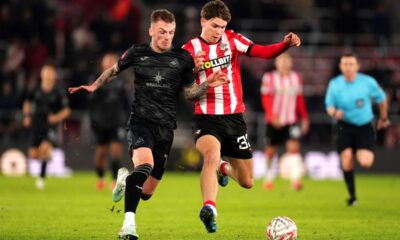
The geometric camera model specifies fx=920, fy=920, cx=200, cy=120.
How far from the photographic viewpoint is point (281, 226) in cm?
853

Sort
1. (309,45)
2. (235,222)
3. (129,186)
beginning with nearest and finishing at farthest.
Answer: (129,186)
(235,222)
(309,45)

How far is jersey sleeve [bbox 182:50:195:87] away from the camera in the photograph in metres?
9.34

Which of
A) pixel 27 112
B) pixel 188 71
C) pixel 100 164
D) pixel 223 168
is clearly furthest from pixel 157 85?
pixel 27 112

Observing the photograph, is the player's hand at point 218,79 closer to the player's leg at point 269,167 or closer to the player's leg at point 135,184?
the player's leg at point 135,184

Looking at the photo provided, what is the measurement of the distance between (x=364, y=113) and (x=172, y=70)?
559cm

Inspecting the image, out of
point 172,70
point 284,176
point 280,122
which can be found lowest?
point 284,176

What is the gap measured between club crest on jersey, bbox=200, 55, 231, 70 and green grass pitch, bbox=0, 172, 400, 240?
1788mm

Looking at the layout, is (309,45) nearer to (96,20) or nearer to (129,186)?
(96,20)

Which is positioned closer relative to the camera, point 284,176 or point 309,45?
point 284,176

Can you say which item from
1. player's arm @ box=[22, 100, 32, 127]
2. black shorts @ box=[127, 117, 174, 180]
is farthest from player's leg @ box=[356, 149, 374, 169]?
player's arm @ box=[22, 100, 32, 127]

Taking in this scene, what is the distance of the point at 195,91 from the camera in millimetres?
9375

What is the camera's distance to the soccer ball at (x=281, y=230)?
27.9ft

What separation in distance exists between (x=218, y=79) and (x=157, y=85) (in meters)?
0.63

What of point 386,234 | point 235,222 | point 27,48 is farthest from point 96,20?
point 386,234
